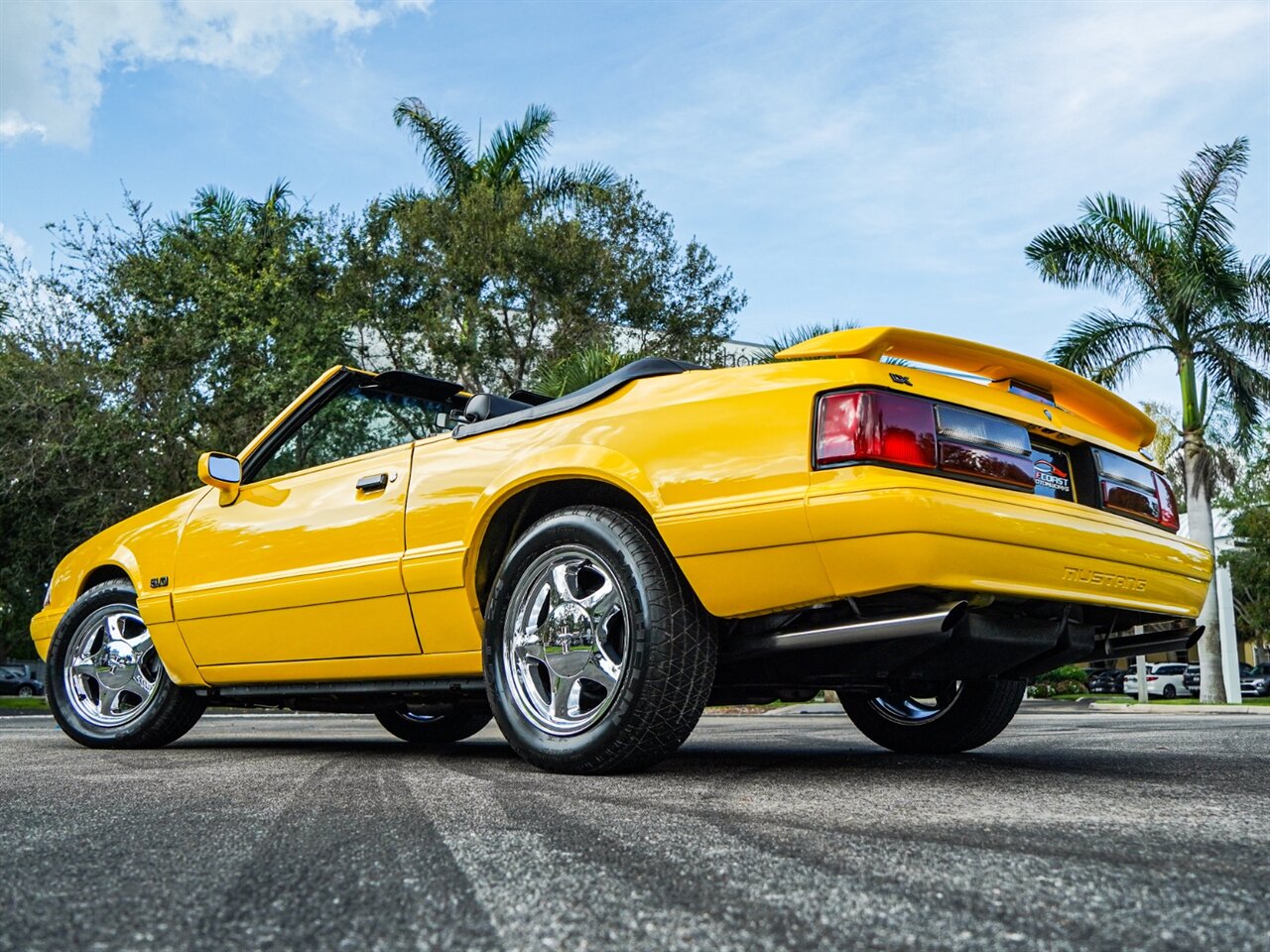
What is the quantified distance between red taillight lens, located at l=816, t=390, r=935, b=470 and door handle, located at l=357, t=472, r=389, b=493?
192cm

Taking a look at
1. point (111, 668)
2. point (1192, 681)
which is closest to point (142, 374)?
point (111, 668)

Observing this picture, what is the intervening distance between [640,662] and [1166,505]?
2.15 m

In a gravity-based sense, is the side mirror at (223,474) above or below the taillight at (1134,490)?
above

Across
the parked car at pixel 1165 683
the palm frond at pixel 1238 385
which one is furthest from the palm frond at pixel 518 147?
the parked car at pixel 1165 683

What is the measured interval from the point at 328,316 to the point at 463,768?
1371 centimetres

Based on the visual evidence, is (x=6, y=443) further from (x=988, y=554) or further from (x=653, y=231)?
(x=988, y=554)

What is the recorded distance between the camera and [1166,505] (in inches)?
169

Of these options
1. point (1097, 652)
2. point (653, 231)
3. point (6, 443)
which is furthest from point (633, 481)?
point (653, 231)

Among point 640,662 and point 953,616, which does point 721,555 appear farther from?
point 953,616

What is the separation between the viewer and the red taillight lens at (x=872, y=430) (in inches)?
127

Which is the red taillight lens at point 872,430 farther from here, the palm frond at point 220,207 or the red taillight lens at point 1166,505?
the palm frond at point 220,207

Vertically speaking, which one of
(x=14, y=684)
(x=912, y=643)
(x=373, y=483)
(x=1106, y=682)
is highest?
(x=373, y=483)

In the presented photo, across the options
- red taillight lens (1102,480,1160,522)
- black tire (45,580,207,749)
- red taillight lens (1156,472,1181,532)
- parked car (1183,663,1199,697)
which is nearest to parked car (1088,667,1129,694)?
parked car (1183,663,1199,697)

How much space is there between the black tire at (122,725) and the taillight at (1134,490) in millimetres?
4093
